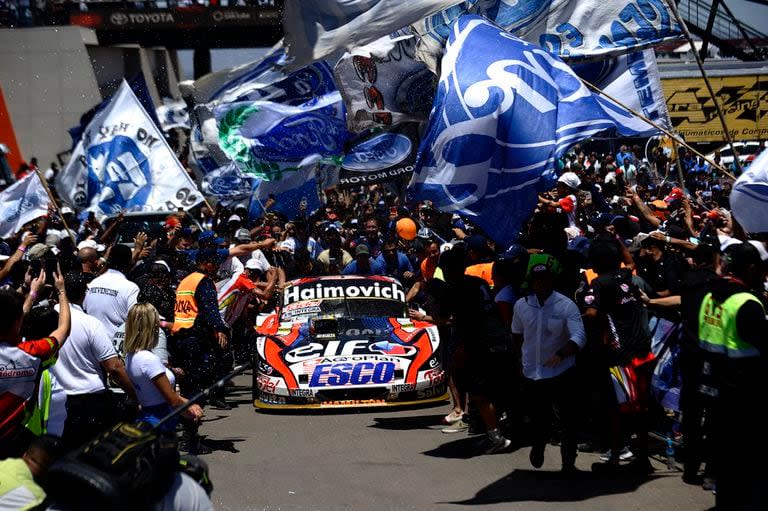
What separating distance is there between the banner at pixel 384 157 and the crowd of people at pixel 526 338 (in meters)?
1.85

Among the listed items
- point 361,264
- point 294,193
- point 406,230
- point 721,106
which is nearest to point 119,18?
point 721,106

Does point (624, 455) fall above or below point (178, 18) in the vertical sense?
below

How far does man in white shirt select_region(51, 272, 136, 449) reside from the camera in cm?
836

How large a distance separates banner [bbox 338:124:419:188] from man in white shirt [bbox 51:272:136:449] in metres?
8.55

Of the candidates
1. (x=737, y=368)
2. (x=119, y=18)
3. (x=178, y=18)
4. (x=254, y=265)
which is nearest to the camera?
(x=737, y=368)

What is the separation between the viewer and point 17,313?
281 inches

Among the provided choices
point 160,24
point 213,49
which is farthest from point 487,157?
point 213,49

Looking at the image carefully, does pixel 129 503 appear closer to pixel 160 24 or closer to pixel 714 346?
pixel 714 346

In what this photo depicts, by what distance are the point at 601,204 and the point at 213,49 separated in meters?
43.9

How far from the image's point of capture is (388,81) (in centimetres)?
1529

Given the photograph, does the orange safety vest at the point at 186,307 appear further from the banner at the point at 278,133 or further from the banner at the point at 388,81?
the banner at the point at 278,133

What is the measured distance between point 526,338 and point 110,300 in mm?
4018

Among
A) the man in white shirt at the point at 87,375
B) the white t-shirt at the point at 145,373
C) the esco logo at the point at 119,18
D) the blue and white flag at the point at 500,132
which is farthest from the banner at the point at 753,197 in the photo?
the esco logo at the point at 119,18

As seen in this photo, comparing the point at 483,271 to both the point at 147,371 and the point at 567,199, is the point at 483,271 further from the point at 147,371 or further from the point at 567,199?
the point at 147,371
